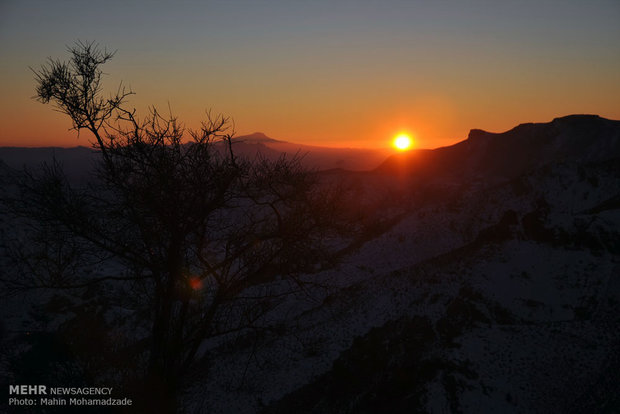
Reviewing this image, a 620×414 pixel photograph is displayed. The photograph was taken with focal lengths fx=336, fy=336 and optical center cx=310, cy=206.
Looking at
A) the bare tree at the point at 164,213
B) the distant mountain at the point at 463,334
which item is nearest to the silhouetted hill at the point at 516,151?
the distant mountain at the point at 463,334

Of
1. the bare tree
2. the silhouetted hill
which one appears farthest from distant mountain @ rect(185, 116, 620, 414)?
the silhouetted hill

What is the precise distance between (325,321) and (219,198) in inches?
838

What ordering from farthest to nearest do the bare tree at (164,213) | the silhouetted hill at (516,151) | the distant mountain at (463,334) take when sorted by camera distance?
1. the silhouetted hill at (516,151)
2. the distant mountain at (463,334)
3. the bare tree at (164,213)

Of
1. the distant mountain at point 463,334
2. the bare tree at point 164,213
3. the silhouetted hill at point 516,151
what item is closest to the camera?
the bare tree at point 164,213

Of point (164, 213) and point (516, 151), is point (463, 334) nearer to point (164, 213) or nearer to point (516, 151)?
point (164, 213)

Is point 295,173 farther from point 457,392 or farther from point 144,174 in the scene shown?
point 457,392

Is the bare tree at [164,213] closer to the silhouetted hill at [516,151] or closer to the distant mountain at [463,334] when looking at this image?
the distant mountain at [463,334]

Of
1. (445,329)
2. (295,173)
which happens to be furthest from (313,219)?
(445,329)

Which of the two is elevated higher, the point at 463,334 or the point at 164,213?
the point at 164,213

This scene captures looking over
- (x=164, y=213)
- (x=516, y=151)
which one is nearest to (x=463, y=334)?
(x=164, y=213)

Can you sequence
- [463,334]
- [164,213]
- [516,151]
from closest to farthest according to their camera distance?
[164,213] < [463,334] < [516,151]

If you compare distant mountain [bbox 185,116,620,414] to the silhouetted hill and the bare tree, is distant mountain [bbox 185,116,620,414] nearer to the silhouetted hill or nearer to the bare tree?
the bare tree

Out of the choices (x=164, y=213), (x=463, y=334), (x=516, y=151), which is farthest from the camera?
(x=516, y=151)

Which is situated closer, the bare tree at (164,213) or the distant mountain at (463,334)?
the bare tree at (164,213)
